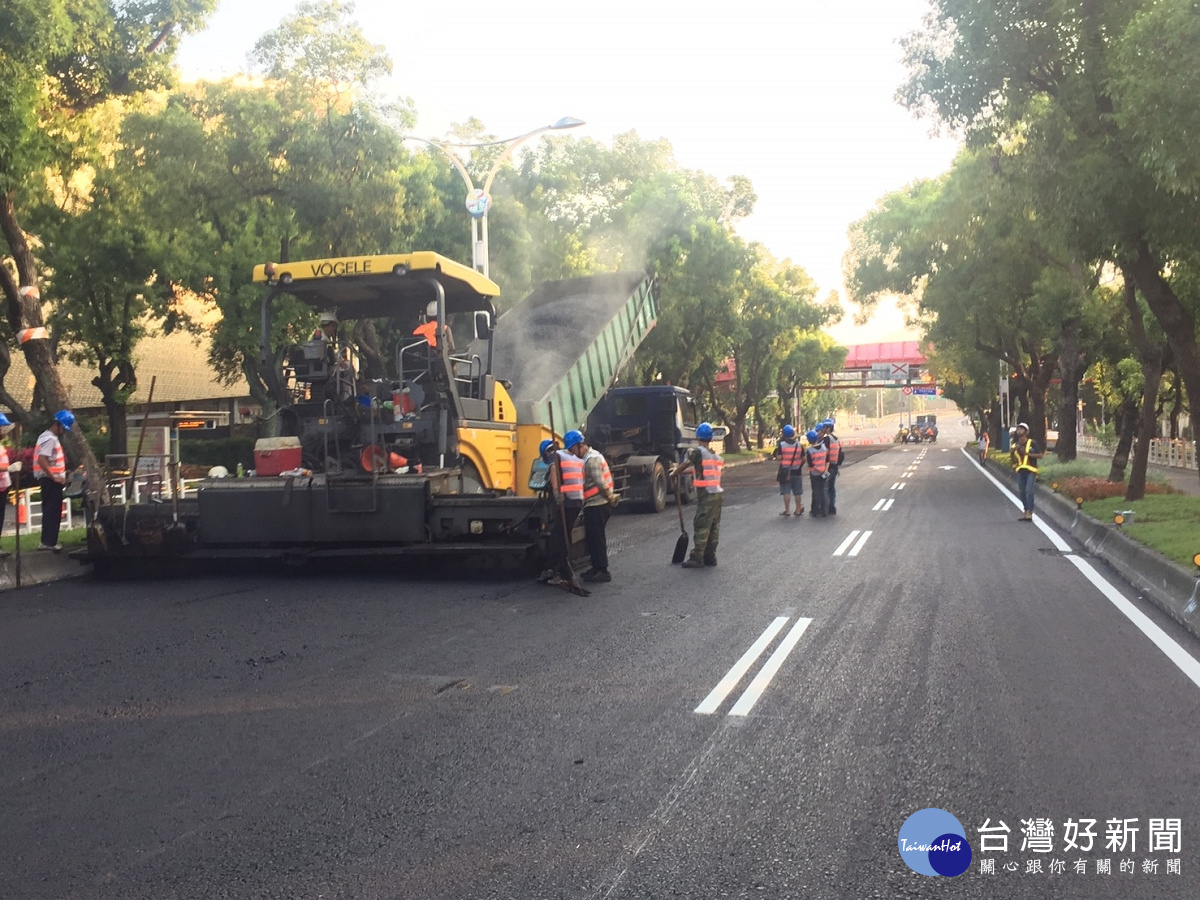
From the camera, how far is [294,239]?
21594mm

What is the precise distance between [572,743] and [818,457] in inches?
555

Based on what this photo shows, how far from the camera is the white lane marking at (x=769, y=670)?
237 inches

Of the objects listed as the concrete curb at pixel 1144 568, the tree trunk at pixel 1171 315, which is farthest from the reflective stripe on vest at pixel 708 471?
the tree trunk at pixel 1171 315

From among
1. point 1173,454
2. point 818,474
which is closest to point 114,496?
point 818,474

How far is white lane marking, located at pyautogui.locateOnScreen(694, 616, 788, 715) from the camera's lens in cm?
605

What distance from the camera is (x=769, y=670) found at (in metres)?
6.89

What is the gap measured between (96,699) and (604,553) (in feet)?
18.2

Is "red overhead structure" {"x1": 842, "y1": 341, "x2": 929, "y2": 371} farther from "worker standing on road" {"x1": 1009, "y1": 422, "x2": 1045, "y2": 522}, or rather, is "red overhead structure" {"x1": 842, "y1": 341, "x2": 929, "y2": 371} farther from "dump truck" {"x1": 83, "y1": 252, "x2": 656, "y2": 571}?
"dump truck" {"x1": 83, "y1": 252, "x2": 656, "y2": 571}

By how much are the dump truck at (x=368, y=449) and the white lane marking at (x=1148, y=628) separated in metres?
5.31

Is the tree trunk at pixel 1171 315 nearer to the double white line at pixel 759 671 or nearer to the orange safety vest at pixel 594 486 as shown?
the orange safety vest at pixel 594 486

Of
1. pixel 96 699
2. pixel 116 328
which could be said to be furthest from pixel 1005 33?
pixel 116 328

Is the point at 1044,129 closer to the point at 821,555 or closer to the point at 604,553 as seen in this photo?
the point at 821,555

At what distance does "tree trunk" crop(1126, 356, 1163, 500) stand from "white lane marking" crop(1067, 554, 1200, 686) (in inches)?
273

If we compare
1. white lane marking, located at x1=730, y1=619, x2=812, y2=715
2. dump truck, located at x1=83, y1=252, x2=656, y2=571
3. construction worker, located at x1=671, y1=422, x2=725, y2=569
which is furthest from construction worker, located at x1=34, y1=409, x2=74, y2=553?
white lane marking, located at x1=730, y1=619, x2=812, y2=715
